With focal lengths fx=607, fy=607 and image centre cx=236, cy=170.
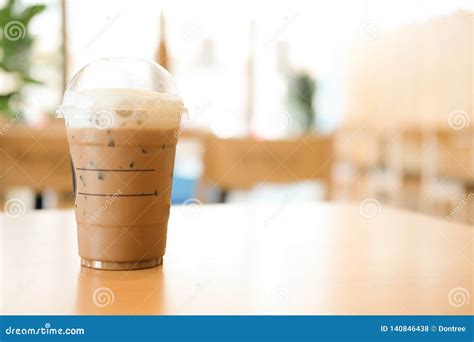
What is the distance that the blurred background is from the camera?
2.23m

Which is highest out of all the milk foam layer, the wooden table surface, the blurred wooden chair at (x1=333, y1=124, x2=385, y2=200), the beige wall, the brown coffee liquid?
the beige wall

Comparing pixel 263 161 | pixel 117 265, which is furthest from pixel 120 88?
pixel 263 161

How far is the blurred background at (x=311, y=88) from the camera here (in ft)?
7.32

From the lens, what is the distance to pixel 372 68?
694cm

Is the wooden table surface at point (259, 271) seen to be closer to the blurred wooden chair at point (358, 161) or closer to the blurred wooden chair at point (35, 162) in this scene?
the blurred wooden chair at point (35, 162)

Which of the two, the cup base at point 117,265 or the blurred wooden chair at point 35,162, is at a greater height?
the blurred wooden chair at point 35,162

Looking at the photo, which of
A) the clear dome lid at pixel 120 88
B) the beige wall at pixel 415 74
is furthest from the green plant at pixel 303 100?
the clear dome lid at pixel 120 88

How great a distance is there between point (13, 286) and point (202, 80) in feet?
24.0

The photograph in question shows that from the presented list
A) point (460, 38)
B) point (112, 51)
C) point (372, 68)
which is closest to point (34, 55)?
point (112, 51)

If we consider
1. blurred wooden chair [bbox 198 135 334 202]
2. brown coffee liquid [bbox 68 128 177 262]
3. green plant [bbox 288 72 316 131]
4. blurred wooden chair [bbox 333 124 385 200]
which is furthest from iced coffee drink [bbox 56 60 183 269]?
green plant [bbox 288 72 316 131]

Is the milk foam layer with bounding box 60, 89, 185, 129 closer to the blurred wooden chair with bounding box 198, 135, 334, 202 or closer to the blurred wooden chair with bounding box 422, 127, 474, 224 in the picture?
the blurred wooden chair with bounding box 198, 135, 334, 202

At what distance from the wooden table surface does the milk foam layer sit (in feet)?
0.61
